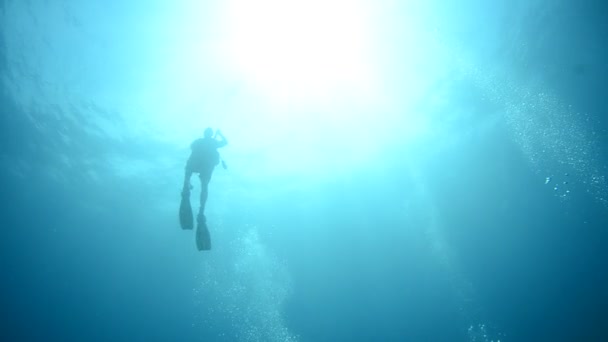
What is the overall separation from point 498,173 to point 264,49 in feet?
98.0

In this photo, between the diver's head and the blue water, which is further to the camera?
the blue water

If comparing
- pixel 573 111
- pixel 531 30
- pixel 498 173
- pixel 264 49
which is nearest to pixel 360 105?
pixel 264 49

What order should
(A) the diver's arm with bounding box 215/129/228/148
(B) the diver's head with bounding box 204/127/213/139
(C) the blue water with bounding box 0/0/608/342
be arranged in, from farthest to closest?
(C) the blue water with bounding box 0/0/608/342
(B) the diver's head with bounding box 204/127/213/139
(A) the diver's arm with bounding box 215/129/228/148

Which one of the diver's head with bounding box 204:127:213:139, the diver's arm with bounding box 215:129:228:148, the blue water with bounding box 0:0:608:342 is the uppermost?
the blue water with bounding box 0:0:608:342

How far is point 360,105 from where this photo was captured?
69.0 ft

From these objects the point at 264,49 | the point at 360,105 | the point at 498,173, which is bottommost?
the point at 264,49

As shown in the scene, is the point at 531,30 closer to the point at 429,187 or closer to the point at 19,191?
the point at 429,187

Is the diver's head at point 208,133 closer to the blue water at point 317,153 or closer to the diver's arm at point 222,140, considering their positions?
the diver's arm at point 222,140

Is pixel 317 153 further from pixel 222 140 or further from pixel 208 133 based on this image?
pixel 222 140

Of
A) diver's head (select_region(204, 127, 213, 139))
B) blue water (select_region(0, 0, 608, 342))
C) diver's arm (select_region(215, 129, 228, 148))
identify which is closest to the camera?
diver's arm (select_region(215, 129, 228, 148))

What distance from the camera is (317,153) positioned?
25.9 metres

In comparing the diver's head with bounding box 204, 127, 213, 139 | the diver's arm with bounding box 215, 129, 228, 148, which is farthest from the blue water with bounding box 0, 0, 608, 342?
the diver's arm with bounding box 215, 129, 228, 148

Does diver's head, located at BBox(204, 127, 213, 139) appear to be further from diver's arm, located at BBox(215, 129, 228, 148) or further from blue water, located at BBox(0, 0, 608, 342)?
blue water, located at BBox(0, 0, 608, 342)

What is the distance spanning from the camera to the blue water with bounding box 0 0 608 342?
1519cm
